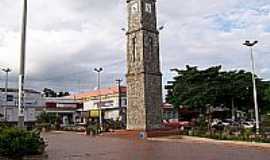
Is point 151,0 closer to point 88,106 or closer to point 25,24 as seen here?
point 25,24

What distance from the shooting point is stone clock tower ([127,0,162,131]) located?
3195 centimetres

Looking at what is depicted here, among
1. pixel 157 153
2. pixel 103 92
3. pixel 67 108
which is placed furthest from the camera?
pixel 67 108

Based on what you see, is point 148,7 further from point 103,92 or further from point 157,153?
point 103,92

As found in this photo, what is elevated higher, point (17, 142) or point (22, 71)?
point (22, 71)

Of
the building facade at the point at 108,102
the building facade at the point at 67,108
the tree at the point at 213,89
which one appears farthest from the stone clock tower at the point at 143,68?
the building facade at the point at 67,108

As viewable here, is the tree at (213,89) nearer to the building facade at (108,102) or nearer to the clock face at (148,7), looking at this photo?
the building facade at (108,102)

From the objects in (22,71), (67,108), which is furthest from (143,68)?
(67,108)

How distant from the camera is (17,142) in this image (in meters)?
14.2

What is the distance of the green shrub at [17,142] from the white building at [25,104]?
1655 inches

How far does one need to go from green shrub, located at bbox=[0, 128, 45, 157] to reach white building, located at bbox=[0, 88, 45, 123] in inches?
1655

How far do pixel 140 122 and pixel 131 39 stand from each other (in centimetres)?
699

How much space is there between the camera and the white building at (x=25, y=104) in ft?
187

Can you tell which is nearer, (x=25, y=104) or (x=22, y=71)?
(x=22, y=71)

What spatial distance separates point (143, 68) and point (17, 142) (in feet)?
61.5
